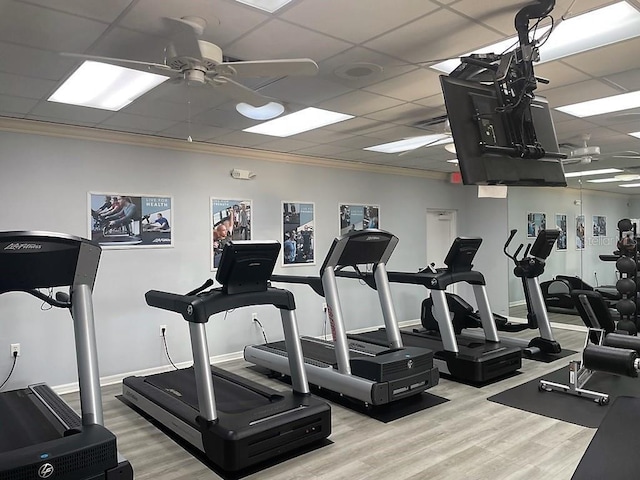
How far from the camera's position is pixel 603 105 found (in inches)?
171

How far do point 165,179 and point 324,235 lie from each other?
244 cm

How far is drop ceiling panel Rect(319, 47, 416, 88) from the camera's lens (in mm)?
3035

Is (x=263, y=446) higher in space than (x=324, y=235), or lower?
lower

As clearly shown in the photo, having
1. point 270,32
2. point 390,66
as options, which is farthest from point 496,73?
point 270,32

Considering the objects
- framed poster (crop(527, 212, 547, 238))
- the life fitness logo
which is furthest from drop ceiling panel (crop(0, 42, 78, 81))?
framed poster (crop(527, 212, 547, 238))

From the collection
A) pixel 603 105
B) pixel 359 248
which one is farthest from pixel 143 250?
pixel 603 105

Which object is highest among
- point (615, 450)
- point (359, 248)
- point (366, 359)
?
point (359, 248)

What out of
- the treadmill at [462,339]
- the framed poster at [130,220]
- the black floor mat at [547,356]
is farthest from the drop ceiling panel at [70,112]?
the black floor mat at [547,356]

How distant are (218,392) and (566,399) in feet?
10.1

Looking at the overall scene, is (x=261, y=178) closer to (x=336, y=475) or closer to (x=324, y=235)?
(x=324, y=235)

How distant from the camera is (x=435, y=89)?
149 inches

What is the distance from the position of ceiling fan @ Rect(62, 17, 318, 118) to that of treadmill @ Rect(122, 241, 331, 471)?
111cm

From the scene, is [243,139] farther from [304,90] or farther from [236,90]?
[236,90]

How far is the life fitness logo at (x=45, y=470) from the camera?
7.32ft
